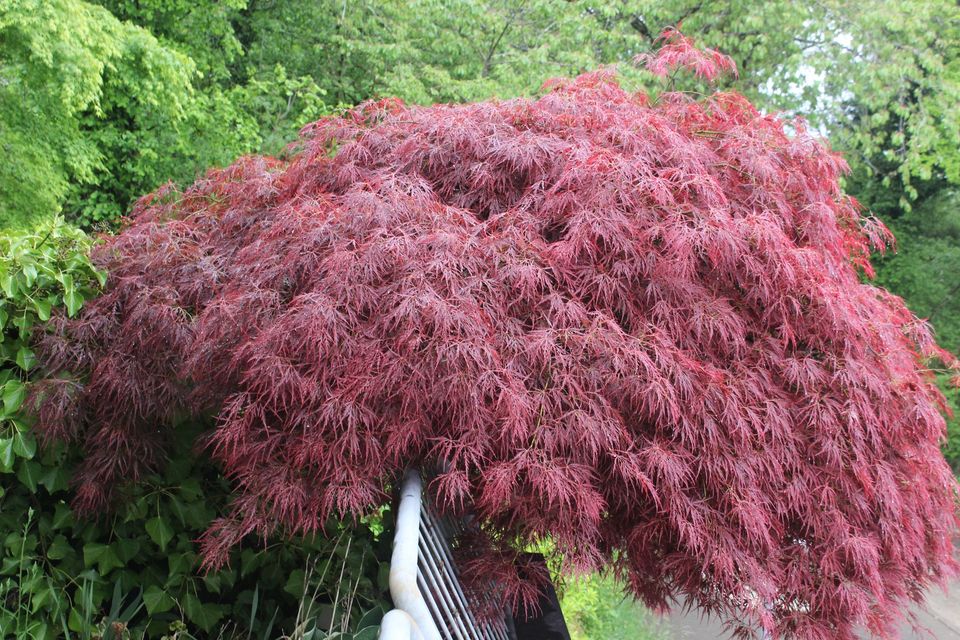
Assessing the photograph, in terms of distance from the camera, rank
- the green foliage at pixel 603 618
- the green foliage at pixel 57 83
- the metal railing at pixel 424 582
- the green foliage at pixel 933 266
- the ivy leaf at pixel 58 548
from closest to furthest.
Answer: the metal railing at pixel 424 582, the ivy leaf at pixel 58 548, the green foliage at pixel 603 618, the green foliage at pixel 57 83, the green foliage at pixel 933 266

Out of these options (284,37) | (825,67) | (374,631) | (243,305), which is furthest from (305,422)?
(284,37)

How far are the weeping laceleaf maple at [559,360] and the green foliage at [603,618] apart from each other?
7.09ft

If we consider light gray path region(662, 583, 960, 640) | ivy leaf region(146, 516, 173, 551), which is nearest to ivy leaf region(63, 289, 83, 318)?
ivy leaf region(146, 516, 173, 551)

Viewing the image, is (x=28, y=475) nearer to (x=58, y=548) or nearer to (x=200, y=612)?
(x=58, y=548)

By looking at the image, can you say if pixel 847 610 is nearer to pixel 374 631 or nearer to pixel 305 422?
pixel 374 631

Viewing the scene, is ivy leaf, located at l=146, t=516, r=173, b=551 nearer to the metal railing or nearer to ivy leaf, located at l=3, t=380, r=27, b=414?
ivy leaf, located at l=3, t=380, r=27, b=414

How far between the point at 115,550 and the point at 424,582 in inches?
63.7

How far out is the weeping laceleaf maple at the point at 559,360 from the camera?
2.04 meters

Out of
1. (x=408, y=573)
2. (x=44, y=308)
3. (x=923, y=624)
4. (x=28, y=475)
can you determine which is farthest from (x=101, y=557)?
(x=923, y=624)

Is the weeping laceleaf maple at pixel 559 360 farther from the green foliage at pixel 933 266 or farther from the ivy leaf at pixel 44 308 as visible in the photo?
the green foliage at pixel 933 266

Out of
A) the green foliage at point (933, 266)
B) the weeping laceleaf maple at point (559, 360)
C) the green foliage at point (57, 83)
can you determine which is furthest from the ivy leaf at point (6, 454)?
the green foliage at point (933, 266)

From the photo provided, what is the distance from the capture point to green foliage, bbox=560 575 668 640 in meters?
4.49

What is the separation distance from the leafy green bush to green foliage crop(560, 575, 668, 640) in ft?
6.14

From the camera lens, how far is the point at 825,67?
328 inches
